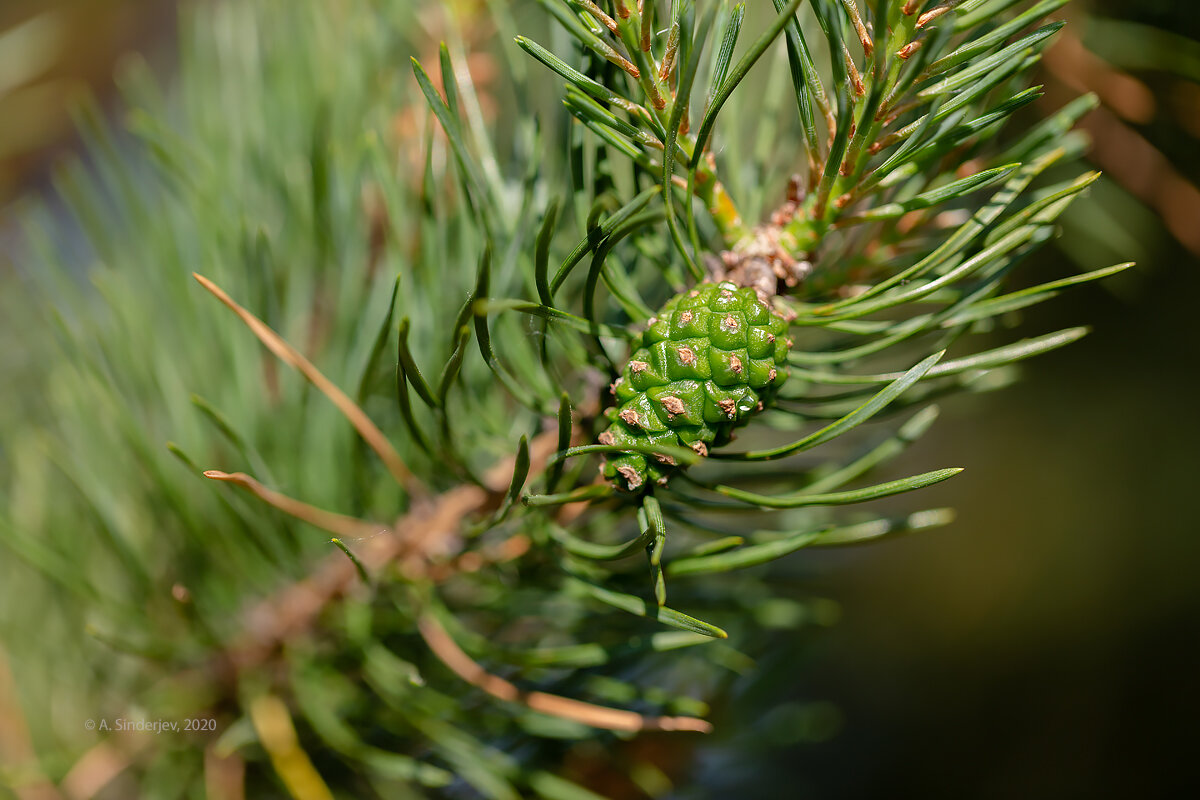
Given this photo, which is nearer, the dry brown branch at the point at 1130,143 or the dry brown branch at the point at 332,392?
the dry brown branch at the point at 332,392

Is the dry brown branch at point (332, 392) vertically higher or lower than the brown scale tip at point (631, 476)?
higher

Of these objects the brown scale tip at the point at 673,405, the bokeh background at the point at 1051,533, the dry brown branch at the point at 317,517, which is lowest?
the bokeh background at the point at 1051,533

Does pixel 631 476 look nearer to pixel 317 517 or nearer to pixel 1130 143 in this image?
pixel 317 517

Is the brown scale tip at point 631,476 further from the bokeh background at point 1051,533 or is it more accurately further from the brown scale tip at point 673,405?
the bokeh background at point 1051,533

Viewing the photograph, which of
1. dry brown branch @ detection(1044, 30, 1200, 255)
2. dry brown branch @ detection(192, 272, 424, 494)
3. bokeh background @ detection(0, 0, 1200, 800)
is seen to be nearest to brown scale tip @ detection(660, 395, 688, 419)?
dry brown branch @ detection(192, 272, 424, 494)

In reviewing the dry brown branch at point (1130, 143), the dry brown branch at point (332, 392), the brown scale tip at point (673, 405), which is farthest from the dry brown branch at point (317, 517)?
the dry brown branch at point (1130, 143)

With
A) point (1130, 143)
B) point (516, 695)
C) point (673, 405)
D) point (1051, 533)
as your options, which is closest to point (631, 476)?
point (673, 405)
